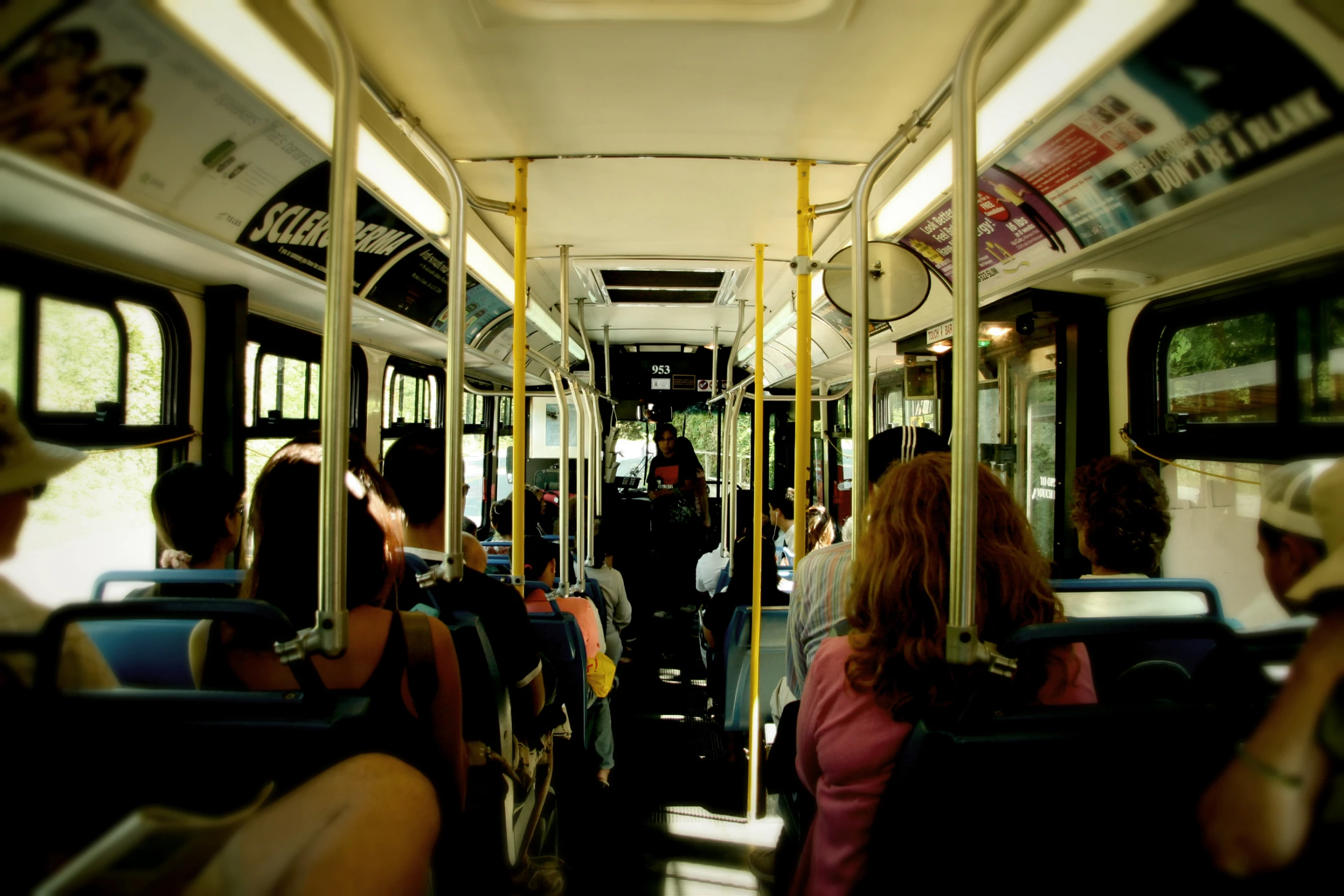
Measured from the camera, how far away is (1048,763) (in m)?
0.95

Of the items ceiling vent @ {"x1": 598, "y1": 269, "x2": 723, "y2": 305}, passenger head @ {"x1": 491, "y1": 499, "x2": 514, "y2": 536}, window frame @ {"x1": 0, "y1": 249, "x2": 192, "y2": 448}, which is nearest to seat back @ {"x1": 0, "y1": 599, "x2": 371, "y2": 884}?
window frame @ {"x1": 0, "y1": 249, "x2": 192, "y2": 448}

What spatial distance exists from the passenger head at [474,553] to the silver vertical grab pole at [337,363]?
1.42m

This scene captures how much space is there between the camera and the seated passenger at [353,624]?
3.58 feet

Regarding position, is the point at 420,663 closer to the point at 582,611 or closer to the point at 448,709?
the point at 448,709

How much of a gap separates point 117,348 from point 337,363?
2.18m

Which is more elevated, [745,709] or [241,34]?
[241,34]

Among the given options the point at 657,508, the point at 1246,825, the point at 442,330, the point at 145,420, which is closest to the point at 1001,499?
the point at 1246,825

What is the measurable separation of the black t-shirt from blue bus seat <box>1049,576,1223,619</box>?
1.59m

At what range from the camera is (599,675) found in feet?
9.52

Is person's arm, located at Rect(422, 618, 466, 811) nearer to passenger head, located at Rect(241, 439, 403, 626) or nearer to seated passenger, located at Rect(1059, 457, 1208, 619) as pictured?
passenger head, located at Rect(241, 439, 403, 626)

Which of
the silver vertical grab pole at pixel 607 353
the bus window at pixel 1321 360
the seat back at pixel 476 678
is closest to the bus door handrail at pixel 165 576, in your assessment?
the seat back at pixel 476 678

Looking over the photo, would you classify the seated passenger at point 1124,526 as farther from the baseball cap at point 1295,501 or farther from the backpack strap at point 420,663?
the backpack strap at point 420,663

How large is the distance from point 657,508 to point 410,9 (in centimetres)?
497

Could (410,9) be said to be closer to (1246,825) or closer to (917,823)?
(917,823)
